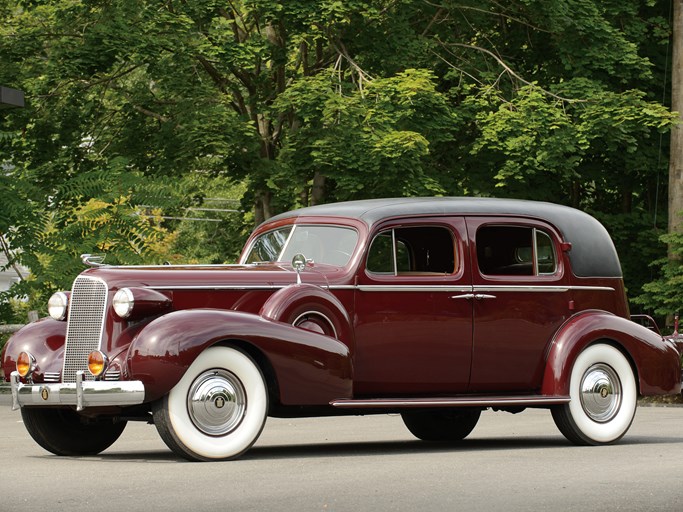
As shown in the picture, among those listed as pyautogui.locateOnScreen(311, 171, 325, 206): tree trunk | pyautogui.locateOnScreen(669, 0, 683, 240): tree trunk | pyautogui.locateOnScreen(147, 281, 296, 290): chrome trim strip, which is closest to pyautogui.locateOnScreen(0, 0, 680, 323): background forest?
pyautogui.locateOnScreen(311, 171, 325, 206): tree trunk

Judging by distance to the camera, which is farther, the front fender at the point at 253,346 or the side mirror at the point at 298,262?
the side mirror at the point at 298,262

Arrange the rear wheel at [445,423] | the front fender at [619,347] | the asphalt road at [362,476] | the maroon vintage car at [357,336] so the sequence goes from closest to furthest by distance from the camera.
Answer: the asphalt road at [362,476]
the maroon vintage car at [357,336]
the front fender at [619,347]
the rear wheel at [445,423]

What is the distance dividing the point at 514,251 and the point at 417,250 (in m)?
0.97

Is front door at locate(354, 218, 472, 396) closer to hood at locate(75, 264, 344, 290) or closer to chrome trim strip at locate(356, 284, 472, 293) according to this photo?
chrome trim strip at locate(356, 284, 472, 293)

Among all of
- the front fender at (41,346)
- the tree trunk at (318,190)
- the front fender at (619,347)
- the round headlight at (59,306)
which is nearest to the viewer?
the front fender at (41,346)

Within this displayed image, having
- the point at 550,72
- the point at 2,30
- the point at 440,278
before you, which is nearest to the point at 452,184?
the point at 550,72

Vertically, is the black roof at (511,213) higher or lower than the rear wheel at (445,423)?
higher

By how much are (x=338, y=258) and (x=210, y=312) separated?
172 cm

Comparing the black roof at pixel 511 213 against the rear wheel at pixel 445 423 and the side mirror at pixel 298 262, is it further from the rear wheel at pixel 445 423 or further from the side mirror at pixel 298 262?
the rear wheel at pixel 445 423

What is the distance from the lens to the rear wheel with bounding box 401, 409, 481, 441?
1332cm

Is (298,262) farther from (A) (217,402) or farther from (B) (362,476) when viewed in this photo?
Result: (B) (362,476)

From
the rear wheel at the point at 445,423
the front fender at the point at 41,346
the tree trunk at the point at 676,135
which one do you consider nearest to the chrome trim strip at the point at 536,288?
the rear wheel at the point at 445,423

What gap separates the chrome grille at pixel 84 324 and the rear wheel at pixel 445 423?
3.72 m

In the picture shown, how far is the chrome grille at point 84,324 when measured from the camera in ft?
35.0
